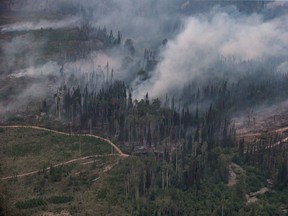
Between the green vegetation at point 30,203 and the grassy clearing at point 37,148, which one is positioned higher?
the grassy clearing at point 37,148

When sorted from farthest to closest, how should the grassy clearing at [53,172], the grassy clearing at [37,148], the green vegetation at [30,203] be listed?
1. the grassy clearing at [37,148]
2. the grassy clearing at [53,172]
3. the green vegetation at [30,203]

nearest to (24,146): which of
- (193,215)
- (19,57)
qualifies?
(193,215)

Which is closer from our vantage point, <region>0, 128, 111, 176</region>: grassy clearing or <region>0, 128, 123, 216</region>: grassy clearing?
<region>0, 128, 123, 216</region>: grassy clearing

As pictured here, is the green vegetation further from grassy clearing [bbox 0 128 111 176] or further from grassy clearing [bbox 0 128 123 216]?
grassy clearing [bbox 0 128 111 176]

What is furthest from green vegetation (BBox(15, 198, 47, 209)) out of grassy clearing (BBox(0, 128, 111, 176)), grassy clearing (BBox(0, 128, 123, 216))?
grassy clearing (BBox(0, 128, 111, 176))

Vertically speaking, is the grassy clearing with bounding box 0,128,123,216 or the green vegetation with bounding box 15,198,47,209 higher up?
the grassy clearing with bounding box 0,128,123,216

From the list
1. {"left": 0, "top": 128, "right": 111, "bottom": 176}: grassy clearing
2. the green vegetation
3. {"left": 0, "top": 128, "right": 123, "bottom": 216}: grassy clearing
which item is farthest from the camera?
{"left": 0, "top": 128, "right": 111, "bottom": 176}: grassy clearing

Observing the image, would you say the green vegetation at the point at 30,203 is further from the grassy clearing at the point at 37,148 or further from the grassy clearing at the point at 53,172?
the grassy clearing at the point at 37,148

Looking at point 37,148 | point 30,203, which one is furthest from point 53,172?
point 37,148

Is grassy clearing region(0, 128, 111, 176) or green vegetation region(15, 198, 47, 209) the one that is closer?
green vegetation region(15, 198, 47, 209)

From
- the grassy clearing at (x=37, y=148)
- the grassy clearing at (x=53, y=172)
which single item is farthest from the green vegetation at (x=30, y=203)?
the grassy clearing at (x=37, y=148)

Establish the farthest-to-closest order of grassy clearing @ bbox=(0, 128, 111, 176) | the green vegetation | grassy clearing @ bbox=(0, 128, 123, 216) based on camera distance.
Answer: grassy clearing @ bbox=(0, 128, 111, 176) < grassy clearing @ bbox=(0, 128, 123, 216) < the green vegetation

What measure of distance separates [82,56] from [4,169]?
8381 cm

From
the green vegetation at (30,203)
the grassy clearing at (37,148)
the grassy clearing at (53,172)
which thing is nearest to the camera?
the green vegetation at (30,203)
